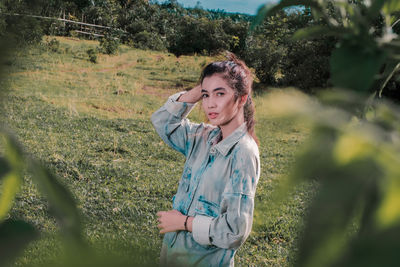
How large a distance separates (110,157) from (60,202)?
14.8 ft

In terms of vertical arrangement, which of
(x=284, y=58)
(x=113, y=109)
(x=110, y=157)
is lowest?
(x=110, y=157)

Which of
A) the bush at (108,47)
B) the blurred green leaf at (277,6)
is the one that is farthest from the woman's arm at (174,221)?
the bush at (108,47)

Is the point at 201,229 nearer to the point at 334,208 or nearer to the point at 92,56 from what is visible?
the point at 334,208

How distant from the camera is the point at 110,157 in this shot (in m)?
4.52

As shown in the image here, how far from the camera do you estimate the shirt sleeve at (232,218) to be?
1067 mm

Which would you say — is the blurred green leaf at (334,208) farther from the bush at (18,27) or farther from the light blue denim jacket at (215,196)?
the light blue denim jacket at (215,196)

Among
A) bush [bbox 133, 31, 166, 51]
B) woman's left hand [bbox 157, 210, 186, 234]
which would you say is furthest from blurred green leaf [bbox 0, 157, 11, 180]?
bush [bbox 133, 31, 166, 51]

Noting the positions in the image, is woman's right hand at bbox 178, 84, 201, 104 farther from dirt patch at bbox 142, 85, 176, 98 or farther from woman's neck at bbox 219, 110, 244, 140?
dirt patch at bbox 142, 85, 176, 98

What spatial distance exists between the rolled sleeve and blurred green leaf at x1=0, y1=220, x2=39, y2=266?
970 millimetres

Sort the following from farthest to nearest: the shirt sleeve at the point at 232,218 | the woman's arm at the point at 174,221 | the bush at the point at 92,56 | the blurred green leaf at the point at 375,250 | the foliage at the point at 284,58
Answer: the bush at the point at 92,56 < the foliage at the point at 284,58 < the woman's arm at the point at 174,221 < the shirt sleeve at the point at 232,218 < the blurred green leaf at the point at 375,250

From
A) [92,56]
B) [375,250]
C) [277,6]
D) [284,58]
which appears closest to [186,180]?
[277,6]

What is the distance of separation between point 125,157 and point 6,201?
4.48 meters

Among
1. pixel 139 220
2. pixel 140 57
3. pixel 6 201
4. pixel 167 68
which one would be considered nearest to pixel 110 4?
pixel 140 57

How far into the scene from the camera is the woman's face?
1317 millimetres
